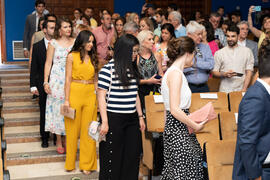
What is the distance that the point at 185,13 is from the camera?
1284 cm

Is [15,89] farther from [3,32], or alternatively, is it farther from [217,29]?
[3,32]

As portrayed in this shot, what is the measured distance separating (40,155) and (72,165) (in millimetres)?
668

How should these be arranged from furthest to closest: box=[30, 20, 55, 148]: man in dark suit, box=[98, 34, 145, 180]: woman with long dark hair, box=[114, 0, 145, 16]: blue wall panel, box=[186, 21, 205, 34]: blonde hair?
box=[114, 0, 145, 16]: blue wall panel
box=[30, 20, 55, 148]: man in dark suit
box=[186, 21, 205, 34]: blonde hair
box=[98, 34, 145, 180]: woman with long dark hair

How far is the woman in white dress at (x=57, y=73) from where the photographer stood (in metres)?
4.74

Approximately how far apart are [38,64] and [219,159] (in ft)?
10.4

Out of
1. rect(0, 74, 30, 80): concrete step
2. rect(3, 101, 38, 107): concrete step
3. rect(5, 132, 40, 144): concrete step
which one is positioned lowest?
rect(5, 132, 40, 144): concrete step

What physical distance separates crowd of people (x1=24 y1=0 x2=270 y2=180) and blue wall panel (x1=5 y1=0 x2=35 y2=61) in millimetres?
4257

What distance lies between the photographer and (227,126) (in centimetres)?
372

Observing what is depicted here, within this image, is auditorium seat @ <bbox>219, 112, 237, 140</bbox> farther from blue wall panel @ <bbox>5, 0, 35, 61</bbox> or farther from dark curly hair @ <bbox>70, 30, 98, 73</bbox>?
blue wall panel @ <bbox>5, 0, 35, 61</bbox>

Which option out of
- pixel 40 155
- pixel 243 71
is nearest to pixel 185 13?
pixel 243 71

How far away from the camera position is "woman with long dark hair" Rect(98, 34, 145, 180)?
129 inches

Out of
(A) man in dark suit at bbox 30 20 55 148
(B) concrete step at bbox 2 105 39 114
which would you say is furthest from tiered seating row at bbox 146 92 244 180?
(B) concrete step at bbox 2 105 39 114

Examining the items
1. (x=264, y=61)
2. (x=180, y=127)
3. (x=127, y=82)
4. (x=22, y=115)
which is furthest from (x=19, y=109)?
(x=264, y=61)

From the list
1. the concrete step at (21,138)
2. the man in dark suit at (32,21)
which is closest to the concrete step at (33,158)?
the concrete step at (21,138)
